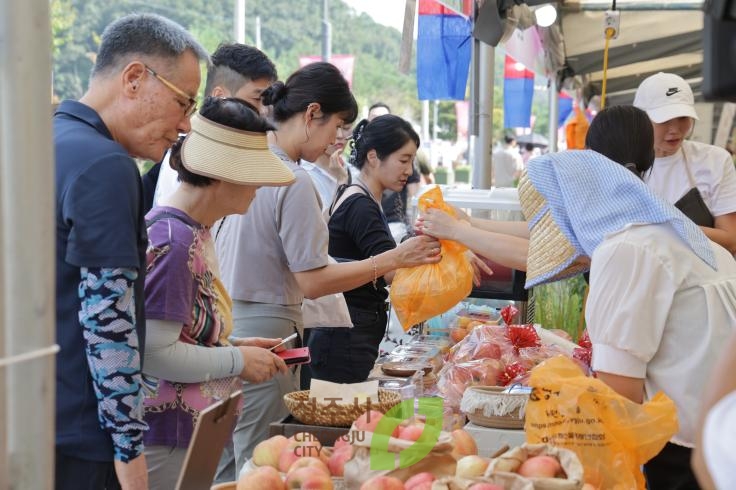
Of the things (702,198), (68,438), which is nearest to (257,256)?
(68,438)

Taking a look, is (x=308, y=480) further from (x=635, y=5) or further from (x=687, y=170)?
(x=635, y=5)

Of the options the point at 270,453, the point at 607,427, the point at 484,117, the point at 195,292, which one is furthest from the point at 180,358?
the point at 484,117

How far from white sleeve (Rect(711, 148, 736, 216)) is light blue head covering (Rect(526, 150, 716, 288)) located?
227 centimetres

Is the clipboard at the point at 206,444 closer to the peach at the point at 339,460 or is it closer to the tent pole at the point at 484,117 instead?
the peach at the point at 339,460

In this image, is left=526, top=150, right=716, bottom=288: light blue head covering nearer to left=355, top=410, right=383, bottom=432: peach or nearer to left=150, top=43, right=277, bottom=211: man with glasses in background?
left=355, top=410, right=383, bottom=432: peach

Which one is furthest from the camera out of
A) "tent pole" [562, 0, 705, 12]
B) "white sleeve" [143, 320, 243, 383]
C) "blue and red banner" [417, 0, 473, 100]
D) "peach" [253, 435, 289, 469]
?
"tent pole" [562, 0, 705, 12]

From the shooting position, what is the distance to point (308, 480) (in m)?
1.94

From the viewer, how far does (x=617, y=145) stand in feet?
8.01

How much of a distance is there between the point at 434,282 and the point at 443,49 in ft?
8.33

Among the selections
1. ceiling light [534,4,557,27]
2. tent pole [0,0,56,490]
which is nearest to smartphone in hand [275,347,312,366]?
tent pole [0,0,56,490]

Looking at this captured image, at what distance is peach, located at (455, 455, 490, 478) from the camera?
194 centimetres

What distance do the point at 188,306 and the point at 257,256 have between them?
0.85 metres

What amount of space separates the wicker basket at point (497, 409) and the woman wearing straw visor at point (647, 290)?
1.55ft

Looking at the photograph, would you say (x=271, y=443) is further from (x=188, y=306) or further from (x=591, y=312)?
(x=591, y=312)
